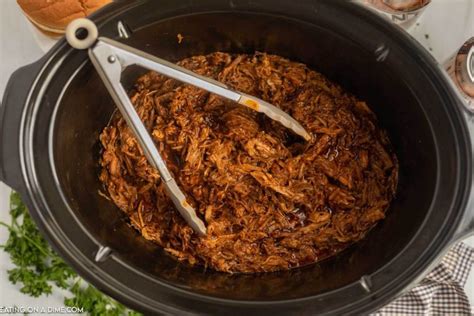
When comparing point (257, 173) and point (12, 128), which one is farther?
point (257, 173)

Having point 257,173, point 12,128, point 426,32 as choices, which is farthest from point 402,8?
point 12,128

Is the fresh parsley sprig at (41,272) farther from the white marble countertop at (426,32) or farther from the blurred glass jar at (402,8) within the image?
the blurred glass jar at (402,8)

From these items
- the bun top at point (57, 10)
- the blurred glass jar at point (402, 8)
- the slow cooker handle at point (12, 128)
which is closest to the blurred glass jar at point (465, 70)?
the blurred glass jar at point (402, 8)

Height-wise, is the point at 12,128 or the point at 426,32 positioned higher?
the point at 12,128

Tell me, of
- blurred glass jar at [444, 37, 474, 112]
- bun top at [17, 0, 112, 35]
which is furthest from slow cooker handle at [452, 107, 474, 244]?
bun top at [17, 0, 112, 35]

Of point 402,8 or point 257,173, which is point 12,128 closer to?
point 257,173

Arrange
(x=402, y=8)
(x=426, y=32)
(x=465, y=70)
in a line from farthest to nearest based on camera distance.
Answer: (x=426, y=32) < (x=402, y=8) < (x=465, y=70)

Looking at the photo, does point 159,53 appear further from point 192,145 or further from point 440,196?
point 440,196

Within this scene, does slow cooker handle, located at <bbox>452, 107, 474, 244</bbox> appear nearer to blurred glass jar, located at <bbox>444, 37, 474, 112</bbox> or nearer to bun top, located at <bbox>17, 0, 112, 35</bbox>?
blurred glass jar, located at <bbox>444, 37, 474, 112</bbox>

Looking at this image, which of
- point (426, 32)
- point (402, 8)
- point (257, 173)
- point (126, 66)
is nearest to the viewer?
point (126, 66)
